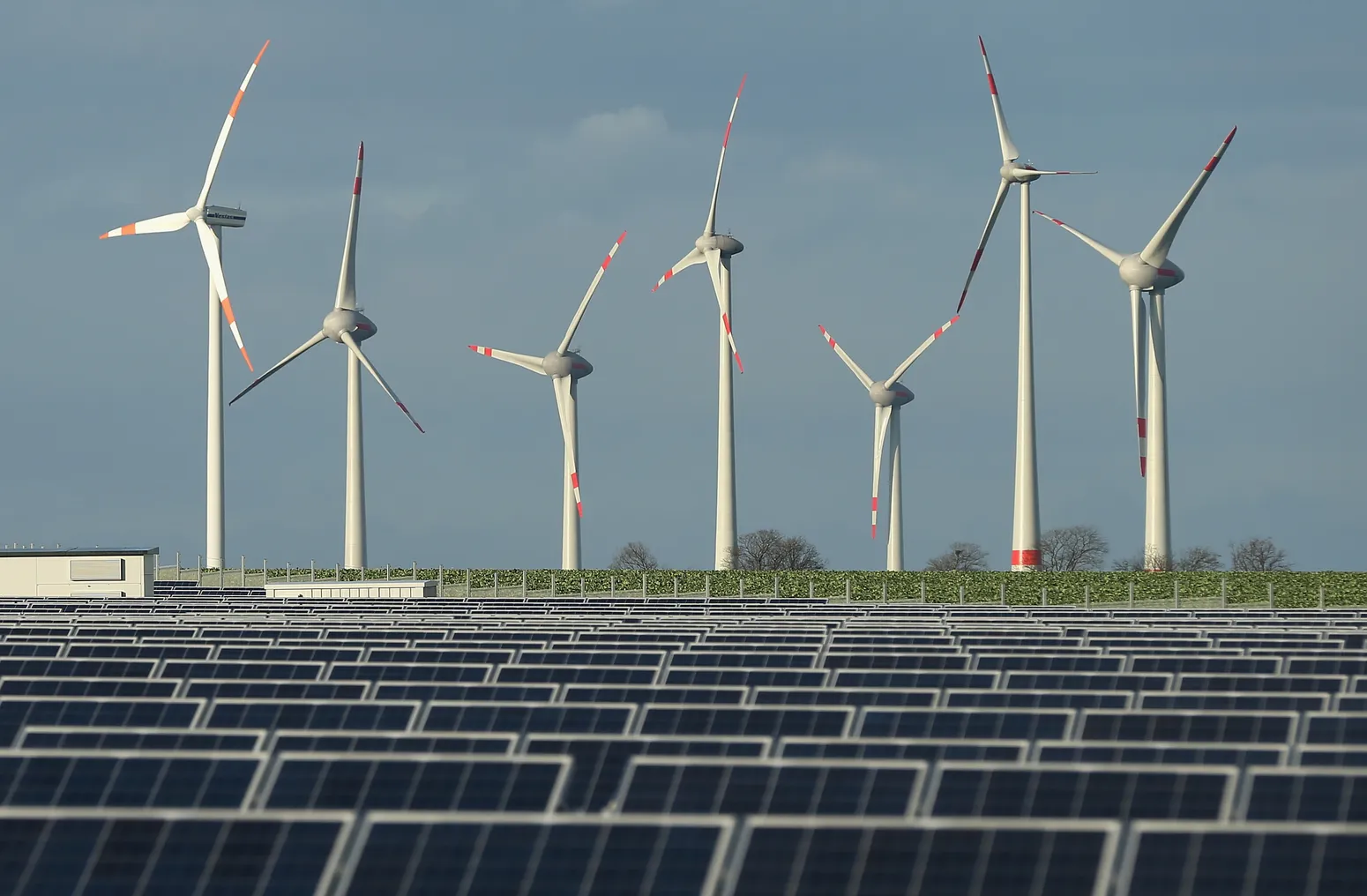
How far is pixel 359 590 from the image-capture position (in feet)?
269

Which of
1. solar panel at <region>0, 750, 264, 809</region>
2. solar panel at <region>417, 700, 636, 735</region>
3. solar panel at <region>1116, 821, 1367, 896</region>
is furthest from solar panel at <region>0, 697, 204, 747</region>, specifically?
solar panel at <region>1116, 821, 1367, 896</region>

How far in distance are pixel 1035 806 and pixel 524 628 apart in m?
25.6

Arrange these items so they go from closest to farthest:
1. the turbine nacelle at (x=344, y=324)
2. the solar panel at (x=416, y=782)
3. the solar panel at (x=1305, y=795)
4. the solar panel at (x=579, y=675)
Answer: the solar panel at (x=1305, y=795)
the solar panel at (x=416, y=782)
the solar panel at (x=579, y=675)
the turbine nacelle at (x=344, y=324)

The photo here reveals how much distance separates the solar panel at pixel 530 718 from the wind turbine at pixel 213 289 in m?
84.7

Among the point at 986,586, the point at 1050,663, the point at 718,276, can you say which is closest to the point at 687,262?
the point at 718,276

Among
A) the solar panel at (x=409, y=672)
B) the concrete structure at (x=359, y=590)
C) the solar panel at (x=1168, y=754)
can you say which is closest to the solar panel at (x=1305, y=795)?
the solar panel at (x=1168, y=754)

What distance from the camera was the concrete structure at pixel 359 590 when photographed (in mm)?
78812

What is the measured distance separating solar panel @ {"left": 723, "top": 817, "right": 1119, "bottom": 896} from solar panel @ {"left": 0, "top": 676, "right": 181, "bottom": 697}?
601 inches

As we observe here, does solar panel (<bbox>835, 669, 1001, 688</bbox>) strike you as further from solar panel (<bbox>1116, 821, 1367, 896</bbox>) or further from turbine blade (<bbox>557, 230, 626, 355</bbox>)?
turbine blade (<bbox>557, 230, 626, 355</bbox>)

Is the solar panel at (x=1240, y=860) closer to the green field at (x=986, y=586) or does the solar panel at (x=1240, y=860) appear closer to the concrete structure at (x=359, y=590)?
the green field at (x=986, y=586)

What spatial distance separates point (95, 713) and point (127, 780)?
241 inches

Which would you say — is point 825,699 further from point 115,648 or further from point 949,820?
point 115,648

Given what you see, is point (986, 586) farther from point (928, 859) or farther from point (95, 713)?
point (928, 859)

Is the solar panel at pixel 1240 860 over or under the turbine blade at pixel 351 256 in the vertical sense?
under
